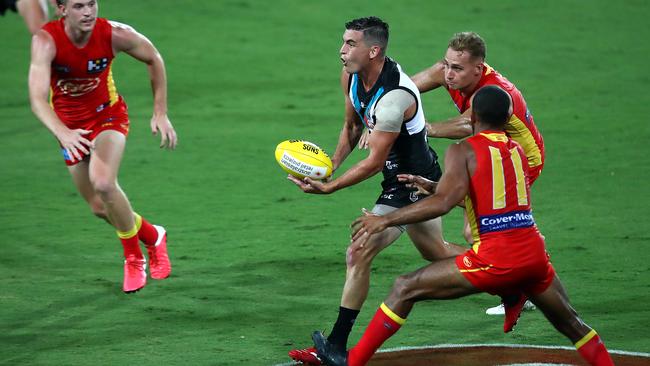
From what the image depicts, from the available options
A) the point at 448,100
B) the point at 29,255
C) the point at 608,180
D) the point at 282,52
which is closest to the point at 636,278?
the point at 608,180

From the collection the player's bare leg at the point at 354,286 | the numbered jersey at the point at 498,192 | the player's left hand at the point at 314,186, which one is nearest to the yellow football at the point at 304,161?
the player's left hand at the point at 314,186

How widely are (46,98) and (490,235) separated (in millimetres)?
4034

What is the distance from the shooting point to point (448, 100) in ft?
59.4

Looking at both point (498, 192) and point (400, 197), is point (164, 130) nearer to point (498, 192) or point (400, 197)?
point (400, 197)

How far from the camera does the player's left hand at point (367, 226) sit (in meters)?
7.67

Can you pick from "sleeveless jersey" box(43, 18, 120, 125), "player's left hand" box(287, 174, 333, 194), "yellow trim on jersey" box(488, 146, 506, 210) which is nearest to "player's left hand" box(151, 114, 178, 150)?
"sleeveless jersey" box(43, 18, 120, 125)

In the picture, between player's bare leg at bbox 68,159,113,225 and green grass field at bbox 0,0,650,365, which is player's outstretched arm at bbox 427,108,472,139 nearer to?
green grass field at bbox 0,0,650,365

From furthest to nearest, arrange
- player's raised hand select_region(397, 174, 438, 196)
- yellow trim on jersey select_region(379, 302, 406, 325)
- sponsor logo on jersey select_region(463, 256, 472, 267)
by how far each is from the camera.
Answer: player's raised hand select_region(397, 174, 438, 196)
yellow trim on jersey select_region(379, 302, 406, 325)
sponsor logo on jersey select_region(463, 256, 472, 267)

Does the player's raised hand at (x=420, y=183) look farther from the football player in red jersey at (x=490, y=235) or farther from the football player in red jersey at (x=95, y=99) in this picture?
the football player in red jersey at (x=95, y=99)

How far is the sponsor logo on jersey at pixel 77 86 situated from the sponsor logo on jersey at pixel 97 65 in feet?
0.48

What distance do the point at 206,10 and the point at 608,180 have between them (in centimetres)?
1200

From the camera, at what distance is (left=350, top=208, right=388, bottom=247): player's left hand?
25.2 ft

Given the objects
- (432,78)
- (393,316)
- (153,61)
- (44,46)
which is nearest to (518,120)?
(432,78)

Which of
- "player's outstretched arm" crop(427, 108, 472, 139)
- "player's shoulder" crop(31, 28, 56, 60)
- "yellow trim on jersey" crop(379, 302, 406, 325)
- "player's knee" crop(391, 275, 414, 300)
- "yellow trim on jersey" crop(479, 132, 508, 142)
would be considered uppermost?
"yellow trim on jersey" crop(479, 132, 508, 142)
